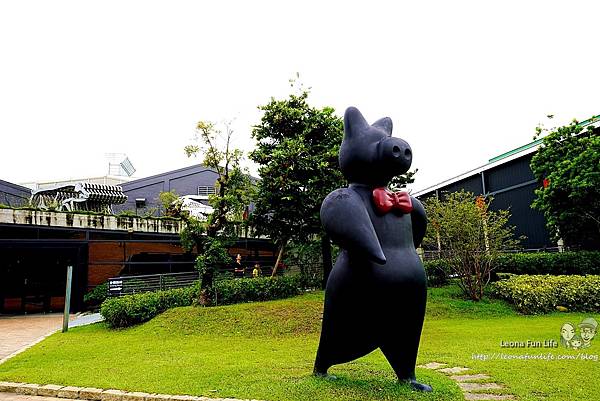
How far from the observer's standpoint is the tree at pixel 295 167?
51.4 ft

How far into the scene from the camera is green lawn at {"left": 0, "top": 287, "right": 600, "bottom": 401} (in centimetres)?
580

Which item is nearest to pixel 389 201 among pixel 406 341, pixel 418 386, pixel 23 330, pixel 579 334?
pixel 406 341

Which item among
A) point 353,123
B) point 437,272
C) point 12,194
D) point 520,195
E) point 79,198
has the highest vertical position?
point 12,194

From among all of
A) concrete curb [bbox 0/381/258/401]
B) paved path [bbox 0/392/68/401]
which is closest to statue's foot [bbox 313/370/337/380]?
concrete curb [bbox 0/381/258/401]

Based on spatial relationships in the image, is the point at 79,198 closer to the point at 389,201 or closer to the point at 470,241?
the point at 470,241

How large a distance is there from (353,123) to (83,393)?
17.1 ft

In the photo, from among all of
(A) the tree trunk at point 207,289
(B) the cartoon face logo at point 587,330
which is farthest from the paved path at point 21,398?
(B) the cartoon face logo at point 587,330

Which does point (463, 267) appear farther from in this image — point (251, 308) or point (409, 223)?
point (409, 223)

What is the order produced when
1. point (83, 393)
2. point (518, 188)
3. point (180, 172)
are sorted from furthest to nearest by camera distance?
point (180, 172)
point (518, 188)
point (83, 393)

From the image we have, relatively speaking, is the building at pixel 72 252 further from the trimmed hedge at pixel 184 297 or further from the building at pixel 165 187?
the building at pixel 165 187

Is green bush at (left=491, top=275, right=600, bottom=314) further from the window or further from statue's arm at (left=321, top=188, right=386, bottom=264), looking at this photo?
the window

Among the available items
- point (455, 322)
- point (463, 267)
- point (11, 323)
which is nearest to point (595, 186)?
point (463, 267)

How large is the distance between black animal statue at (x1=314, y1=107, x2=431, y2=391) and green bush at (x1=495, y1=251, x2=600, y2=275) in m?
13.1

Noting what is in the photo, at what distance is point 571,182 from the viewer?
15.8m
